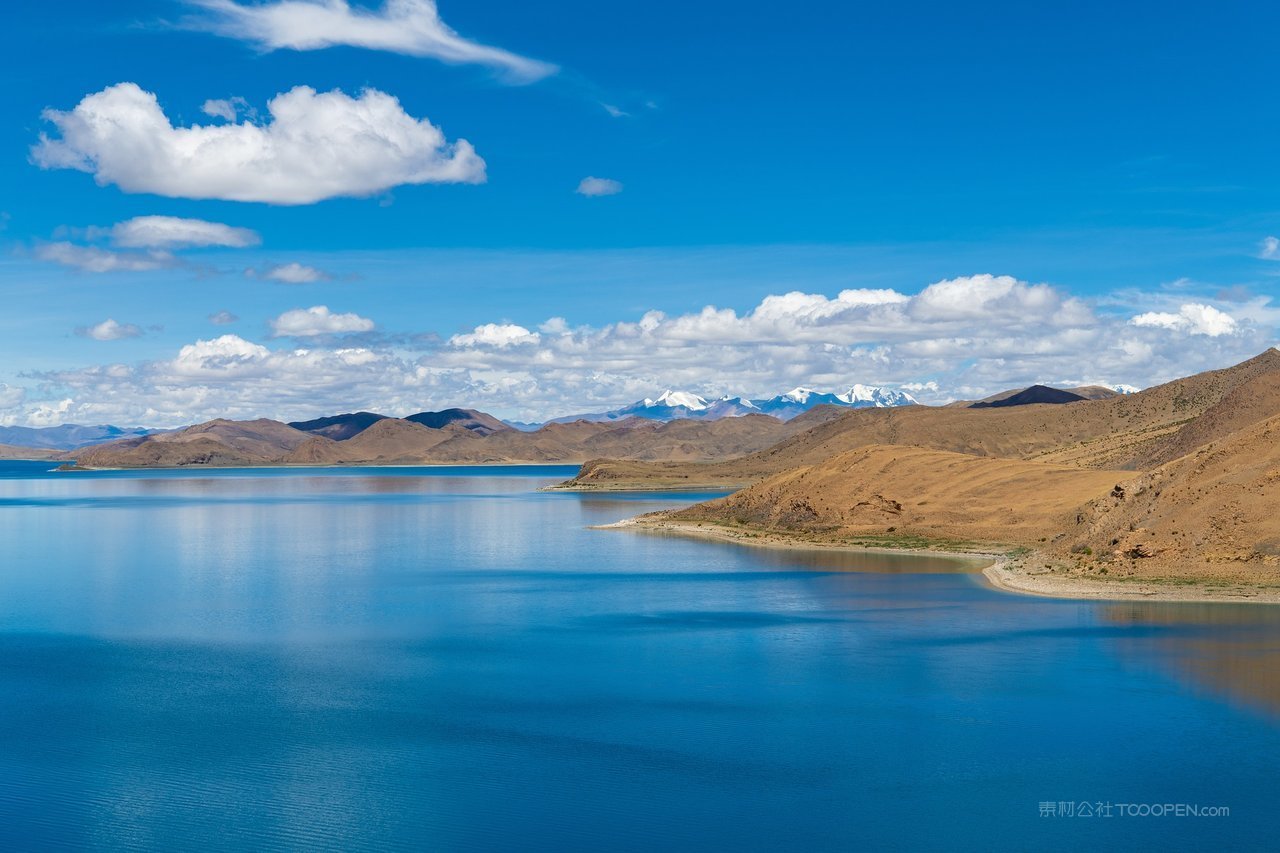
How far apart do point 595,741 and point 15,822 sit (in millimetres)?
15529

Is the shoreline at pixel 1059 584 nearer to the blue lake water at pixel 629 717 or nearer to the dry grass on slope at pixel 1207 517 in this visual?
the blue lake water at pixel 629 717

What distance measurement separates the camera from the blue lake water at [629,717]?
28531mm

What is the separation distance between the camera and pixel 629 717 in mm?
38688

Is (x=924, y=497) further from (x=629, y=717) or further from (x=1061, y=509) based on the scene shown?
(x=629, y=717)

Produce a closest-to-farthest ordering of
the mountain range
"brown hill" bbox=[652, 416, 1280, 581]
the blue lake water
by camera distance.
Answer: the blue lake water, the mountain range, "brown hill" bbox=[652, 416, 1280, 581]

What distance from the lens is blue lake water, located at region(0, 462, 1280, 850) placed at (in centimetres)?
2853

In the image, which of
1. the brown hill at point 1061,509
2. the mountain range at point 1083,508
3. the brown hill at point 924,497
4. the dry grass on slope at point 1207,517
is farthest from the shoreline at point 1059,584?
the brown hill at point 924,497

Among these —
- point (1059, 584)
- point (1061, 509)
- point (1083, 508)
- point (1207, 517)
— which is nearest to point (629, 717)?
point (1059, 584)

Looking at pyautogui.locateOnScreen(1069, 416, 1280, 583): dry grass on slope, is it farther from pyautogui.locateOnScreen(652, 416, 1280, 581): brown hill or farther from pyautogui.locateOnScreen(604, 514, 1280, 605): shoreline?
pyautogui.locateOnScreen(604, 514, 1280, 605): shoreline

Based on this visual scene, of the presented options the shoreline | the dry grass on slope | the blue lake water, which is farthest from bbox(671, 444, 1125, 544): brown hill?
the blue lake water

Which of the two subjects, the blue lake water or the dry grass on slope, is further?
the dry grass on slope

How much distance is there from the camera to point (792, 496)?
375ft

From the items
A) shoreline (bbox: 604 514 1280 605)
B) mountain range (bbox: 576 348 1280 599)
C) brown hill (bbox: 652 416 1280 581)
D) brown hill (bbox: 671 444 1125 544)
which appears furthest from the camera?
brown hill (bbox: 671 444 1125 544)

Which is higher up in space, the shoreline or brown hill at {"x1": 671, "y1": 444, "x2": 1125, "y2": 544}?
brown hill at {"x1": 671, "y1": 444, "x2": 1125, "y2": 544}
